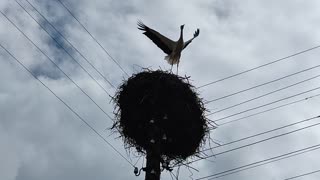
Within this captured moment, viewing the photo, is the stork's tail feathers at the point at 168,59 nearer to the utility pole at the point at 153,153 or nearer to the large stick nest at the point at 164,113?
the large stick nest at the point at 164,113

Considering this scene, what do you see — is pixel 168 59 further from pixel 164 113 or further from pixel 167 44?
pixel 164 113

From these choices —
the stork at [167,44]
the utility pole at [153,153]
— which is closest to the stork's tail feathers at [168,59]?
the stork at [167,44]

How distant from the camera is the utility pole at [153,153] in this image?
325 inches

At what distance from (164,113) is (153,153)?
1155 mm

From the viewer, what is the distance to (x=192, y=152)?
10.0 meters

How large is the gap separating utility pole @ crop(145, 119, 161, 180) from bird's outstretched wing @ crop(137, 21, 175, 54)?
87.7 inches

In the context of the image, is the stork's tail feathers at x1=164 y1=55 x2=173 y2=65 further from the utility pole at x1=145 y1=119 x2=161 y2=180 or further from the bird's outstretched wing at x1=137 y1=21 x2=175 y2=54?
the utility pole at x1=145 y1=119 x2=161 y2=180

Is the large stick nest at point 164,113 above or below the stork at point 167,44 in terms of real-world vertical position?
below

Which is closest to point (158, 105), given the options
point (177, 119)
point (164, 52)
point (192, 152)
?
point (177, 119)

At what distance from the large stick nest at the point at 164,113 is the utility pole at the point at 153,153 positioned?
1.11 feet

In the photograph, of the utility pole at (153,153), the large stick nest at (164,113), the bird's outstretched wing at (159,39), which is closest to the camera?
the utility pole at (153,153)

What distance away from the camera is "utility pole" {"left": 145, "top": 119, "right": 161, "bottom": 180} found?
8243 mm

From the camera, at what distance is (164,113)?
9648mm

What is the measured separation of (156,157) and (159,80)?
1904mm
